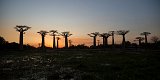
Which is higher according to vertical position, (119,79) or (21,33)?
(21,33)

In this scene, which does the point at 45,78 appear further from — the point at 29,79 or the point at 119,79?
the point at 119,79

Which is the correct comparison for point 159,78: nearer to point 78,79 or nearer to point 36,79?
point 78,79

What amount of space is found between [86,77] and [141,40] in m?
100

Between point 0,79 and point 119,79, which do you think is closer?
point 119,79

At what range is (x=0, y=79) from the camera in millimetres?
16047

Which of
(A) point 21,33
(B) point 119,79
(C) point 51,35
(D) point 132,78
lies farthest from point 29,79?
(C) point 51,35

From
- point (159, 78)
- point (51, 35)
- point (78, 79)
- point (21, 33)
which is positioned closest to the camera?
point (159, 78)

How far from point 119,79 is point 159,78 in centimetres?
297

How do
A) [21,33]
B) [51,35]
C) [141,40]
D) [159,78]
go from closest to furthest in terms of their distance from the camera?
[159,78], [21,33], [51,35], [141,40]

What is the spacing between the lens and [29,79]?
51.8 ft

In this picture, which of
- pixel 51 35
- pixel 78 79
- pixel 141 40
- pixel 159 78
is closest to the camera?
pixel 159 78

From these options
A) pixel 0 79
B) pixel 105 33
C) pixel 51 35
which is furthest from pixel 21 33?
pixel 0 79

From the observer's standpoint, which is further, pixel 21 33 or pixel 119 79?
pixel 21 33

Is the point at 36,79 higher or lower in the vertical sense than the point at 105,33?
lower
